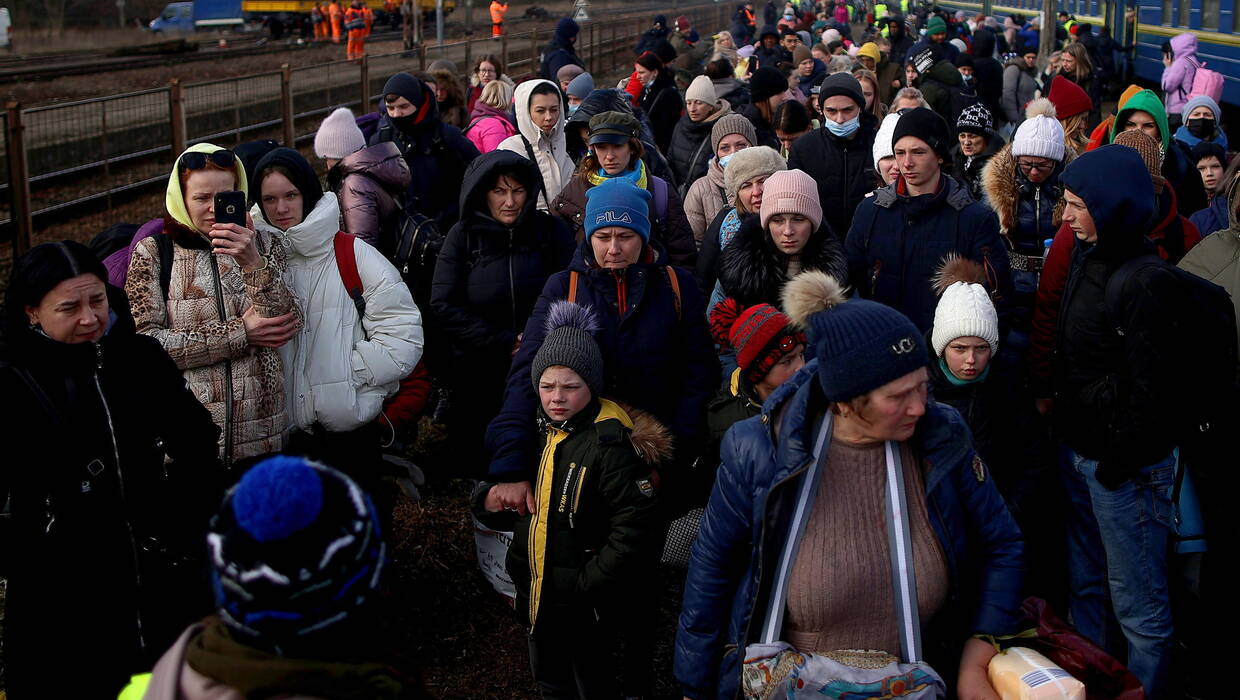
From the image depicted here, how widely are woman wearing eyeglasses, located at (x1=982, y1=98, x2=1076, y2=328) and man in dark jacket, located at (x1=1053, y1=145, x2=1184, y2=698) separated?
1968 mm

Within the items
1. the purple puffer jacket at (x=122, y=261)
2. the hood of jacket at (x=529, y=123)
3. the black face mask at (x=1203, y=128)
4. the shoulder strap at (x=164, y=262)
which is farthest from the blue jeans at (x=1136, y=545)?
the black face mask at (x=1203, y=128)

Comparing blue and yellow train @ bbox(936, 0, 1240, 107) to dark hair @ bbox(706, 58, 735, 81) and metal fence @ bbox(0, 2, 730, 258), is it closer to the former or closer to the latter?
dark hair @ bbox(706, 58, 735, 81)

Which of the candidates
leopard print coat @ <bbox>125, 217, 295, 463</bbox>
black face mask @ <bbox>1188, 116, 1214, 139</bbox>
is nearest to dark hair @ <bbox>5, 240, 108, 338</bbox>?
leopard print coat @ <bbox>125, 217, 295, 463</bbox>

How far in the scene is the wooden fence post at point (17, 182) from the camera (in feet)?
30.6

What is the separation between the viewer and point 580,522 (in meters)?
3.97

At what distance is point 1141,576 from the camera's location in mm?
4113

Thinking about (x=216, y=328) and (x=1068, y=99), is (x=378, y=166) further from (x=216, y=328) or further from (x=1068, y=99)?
(x=1068, y=99)

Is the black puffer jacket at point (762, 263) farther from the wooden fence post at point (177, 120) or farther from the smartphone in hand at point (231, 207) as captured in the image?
the wooden fence post at point (177, 120)

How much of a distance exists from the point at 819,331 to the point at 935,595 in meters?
0.71

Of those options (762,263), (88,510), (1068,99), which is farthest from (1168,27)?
(88,510)

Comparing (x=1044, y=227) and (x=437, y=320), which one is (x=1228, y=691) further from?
(x=437, y=320)

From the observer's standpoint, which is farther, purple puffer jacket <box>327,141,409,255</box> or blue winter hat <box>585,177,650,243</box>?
→ purple puffer jacket <box>327,141,409,255</box>

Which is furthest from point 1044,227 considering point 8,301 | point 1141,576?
point 8,301

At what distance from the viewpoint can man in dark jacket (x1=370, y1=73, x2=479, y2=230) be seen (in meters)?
7.19
